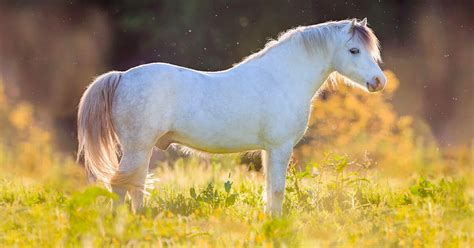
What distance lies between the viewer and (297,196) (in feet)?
23.1

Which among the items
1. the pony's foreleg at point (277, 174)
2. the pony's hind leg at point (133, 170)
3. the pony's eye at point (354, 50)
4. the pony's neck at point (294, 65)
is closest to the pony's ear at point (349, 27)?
the pony's eye at point (354, 50)

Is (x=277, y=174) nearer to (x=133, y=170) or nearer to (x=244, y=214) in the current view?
(x=244, y=214)

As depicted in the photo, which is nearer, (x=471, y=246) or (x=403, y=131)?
(x=471, y=246)

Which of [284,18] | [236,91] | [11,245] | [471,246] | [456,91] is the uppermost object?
[284,18]

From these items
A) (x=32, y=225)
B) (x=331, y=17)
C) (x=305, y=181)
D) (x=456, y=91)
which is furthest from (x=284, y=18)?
(x=32, y=225)

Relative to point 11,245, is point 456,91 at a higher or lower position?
higher

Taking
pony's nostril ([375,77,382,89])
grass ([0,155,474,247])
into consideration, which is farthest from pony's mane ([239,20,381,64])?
grass ([0,155,474,247])

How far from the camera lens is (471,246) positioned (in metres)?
4.33

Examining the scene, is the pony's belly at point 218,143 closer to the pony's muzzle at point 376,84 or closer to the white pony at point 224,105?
the white pony at point 224,105

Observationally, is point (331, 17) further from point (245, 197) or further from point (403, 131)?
point (245, 197)

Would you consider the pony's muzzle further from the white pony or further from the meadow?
the meadow

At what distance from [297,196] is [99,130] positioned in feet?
6.99

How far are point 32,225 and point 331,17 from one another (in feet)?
23.4

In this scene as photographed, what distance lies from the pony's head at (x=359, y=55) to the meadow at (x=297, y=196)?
2.94ft
